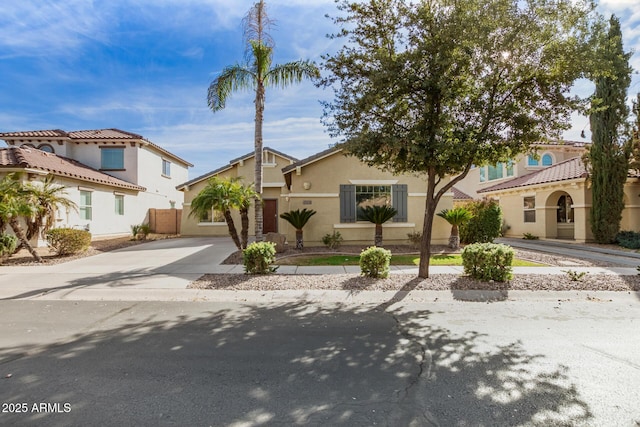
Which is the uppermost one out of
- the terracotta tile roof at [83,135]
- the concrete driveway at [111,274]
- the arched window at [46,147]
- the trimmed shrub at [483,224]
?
the terracotta tile roof at [83,135]

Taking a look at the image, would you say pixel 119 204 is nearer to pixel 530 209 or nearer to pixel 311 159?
pixel 311 159

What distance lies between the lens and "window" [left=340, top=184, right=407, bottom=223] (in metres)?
14.2

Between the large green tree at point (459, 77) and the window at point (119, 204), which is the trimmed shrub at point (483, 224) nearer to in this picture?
the large green tree at point (459, 77)

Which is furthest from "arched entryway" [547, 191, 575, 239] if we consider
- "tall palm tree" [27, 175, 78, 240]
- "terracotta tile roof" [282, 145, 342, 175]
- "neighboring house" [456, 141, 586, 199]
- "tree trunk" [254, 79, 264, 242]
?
"tall palm tree" [27, 175, 78, 240]

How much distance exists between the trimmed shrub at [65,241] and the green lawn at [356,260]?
25.4 feet

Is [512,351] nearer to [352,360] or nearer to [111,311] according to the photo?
[352,360]

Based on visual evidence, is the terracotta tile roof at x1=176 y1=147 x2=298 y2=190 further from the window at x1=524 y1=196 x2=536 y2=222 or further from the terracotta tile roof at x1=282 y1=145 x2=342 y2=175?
the window at x1=524 y1=196 x2=536 y2=222

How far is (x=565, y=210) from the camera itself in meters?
18.1

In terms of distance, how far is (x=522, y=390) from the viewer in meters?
3.07

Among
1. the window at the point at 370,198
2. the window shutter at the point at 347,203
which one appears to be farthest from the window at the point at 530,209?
the window shutter at the point at 347,203

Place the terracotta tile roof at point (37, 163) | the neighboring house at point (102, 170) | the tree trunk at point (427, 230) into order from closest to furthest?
the tree trunk at point (427, 230) < the terracotta tile roof at point (37, 163) < the neighboring house at point (102, 170)

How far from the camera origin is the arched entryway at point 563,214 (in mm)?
17594

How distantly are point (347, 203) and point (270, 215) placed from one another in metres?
7.70

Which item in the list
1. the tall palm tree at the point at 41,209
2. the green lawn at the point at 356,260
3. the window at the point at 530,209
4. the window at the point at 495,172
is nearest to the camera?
the green lawn at the point at 356,260
